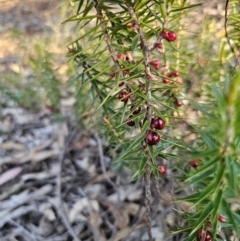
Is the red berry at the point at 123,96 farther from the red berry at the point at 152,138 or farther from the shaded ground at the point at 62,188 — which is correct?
the shaded ground at the point at 62,188

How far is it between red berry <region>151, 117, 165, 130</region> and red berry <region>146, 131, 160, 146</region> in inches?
0.5

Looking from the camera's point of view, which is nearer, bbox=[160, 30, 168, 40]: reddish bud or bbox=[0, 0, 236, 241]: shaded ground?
bbox=[160, 30, 168, 40]: reddish bud

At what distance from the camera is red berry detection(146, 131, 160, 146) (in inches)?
31.8

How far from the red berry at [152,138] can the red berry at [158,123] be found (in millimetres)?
14

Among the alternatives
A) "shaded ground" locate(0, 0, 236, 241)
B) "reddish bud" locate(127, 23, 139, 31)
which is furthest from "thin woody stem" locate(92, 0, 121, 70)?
"shaded ground" locate(0, 0, 236, 241)

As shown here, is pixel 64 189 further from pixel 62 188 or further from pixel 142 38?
pixel 142 38

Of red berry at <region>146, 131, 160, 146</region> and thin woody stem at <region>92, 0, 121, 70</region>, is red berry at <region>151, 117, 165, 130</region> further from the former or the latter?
thin woody stem at <region>92, 0, 121, 70</region>

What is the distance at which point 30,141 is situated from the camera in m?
1.83

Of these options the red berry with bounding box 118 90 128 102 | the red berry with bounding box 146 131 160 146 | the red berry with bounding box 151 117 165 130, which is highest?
the red berry with bounding box 118 90 128 102

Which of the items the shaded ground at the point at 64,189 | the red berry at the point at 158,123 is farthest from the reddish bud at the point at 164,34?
the shaded ground at the point at 64,189

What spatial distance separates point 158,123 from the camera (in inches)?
31.6

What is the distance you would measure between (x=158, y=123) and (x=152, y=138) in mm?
30

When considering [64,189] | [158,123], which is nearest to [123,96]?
[158,123]

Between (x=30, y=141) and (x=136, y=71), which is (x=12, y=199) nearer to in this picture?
(x=30, y=141)
